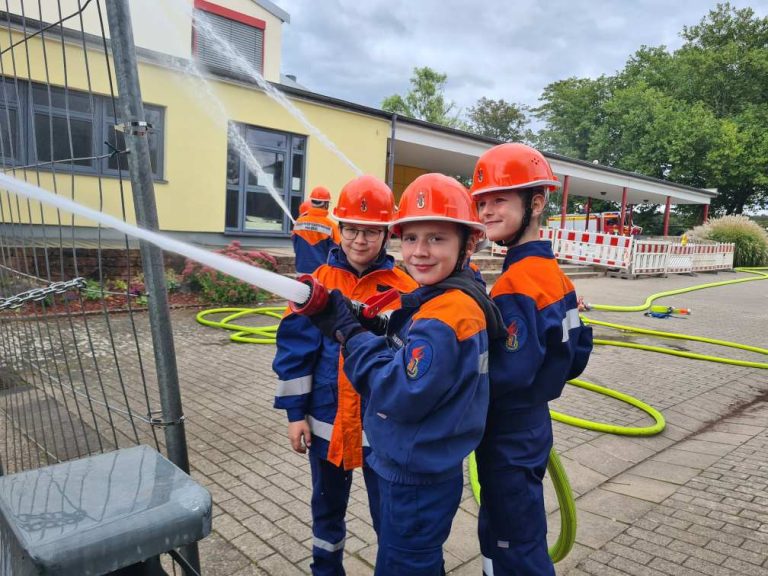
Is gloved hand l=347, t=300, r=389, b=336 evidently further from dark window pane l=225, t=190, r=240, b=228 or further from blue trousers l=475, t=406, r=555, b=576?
dark window pane l=225, t=190, r=240, b=228

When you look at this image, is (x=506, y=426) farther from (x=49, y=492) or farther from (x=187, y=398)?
(x=187, y=398)

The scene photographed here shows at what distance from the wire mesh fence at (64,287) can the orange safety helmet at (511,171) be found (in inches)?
50.6

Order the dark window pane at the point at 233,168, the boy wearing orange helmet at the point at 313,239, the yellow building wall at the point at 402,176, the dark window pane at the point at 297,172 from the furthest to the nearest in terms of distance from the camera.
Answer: the yellow building wall at the point at 402,176, the dark window pane at the point at 297,172, the dark window pane at the point at 233,168, the boy wearing orange helmet at the point at 313,239

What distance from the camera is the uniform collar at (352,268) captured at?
2402 millimetres

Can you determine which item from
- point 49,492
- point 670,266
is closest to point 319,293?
point 49,492

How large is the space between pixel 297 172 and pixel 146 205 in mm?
12445

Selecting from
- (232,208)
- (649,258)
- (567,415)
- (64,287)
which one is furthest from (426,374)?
(649,258)

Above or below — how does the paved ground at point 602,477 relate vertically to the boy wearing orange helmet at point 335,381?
below

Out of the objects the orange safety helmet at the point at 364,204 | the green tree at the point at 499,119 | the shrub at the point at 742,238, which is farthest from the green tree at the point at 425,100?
the orange safety helmet at the point at 364,204

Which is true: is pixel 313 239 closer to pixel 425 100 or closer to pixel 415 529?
pixel 415 529

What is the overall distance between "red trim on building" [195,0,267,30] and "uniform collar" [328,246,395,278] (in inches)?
754

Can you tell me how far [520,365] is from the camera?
1904 mm

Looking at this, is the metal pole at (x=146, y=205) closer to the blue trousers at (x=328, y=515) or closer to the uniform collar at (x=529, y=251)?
the blue trousers at (x=328, y=515)

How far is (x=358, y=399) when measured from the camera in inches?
86.5
